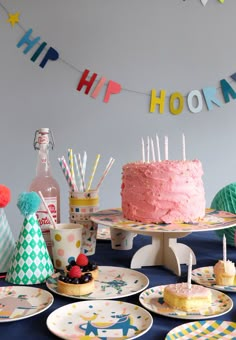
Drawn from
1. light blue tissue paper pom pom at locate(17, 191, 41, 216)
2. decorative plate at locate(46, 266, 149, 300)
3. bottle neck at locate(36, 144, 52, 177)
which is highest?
bottle neck at locate(36, 144, 52, 177)

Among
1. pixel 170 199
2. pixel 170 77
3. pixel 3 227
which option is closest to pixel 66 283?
pixel 3 227

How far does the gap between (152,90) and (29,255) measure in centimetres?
167

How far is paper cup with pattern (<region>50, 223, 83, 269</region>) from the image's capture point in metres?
0.97

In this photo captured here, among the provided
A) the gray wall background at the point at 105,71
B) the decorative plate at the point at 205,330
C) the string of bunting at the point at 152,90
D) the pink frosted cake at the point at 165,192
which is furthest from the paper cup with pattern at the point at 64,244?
the string of bunting at the point at 152,90

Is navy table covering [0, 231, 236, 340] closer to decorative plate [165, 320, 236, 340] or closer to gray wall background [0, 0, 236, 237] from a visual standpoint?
decorative plate [165, 320, 236, 340]

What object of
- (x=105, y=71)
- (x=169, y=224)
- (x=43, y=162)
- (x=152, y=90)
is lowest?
(x=169, y=224)

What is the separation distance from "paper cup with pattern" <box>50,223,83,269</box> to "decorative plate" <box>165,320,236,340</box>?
381 mm

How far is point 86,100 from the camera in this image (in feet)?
7.83

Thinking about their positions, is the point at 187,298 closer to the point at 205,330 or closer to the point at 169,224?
the point at 205,330

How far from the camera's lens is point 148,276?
3.13ft

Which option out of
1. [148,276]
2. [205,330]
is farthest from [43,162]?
[205,330]

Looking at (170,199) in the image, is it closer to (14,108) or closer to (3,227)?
(3,227)

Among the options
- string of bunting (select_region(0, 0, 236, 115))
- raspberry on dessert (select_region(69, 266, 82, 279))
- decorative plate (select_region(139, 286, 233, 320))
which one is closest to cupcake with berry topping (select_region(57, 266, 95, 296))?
raspberry on dessert (select_region(69, 266, 82, 279))

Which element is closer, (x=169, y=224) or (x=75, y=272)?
(x=75, y=272)
